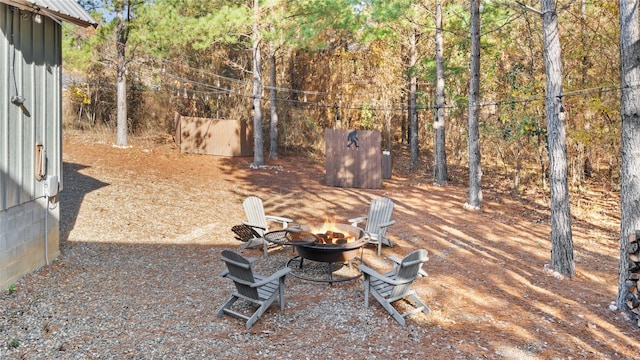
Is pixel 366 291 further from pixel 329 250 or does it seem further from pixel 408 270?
pixel 329 250

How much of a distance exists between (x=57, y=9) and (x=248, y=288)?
177 inches

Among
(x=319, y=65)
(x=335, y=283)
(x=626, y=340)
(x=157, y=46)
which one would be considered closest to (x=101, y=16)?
(x=157, y=46)

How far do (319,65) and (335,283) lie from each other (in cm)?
1740

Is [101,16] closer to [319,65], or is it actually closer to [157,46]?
[157,46]

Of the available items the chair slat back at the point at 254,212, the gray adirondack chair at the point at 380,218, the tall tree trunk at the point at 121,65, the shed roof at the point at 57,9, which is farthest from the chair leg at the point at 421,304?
the tall tree trunk at the point at 121,65

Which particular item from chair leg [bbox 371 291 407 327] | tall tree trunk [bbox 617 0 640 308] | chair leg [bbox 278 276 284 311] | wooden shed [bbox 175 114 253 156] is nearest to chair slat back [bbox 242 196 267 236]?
chair leg [bbox 278 276 284 311]

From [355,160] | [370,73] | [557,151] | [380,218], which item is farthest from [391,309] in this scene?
[370,73]

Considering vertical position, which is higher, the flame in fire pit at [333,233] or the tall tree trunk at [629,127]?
the tall tree trunk at [629,127]

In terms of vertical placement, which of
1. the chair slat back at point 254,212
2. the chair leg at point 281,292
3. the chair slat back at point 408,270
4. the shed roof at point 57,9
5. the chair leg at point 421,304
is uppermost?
the shed roof at point 57,9

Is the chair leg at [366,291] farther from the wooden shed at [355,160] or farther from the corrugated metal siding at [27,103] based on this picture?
the wooden shed at [355,160]

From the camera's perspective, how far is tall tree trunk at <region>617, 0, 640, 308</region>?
240 inches

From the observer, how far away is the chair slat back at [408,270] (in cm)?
556

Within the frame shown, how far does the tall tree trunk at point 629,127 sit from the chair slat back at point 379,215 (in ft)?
11.8

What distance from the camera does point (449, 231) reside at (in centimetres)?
989
